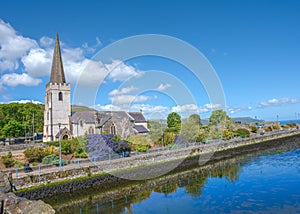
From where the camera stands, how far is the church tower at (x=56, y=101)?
136ft

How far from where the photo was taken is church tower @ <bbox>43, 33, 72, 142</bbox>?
1638 inches

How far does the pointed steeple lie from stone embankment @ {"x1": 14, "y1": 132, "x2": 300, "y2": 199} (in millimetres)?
26699

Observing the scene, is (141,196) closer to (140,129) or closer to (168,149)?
(168,149)

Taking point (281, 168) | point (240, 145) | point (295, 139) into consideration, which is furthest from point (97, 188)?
point (295, 139)

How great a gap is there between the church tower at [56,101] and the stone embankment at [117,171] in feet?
72.4

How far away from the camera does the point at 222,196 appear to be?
1596 centimetres

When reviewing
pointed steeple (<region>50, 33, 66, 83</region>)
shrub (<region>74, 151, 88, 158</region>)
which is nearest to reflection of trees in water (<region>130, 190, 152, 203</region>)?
shrub (<region>74, 151, 88, 158</region>)

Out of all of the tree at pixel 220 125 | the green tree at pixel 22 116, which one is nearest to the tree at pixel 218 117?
the tree at pixel 220 125

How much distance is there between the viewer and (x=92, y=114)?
46688 millimetres

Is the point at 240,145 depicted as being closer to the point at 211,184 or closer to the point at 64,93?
the point at 211,184

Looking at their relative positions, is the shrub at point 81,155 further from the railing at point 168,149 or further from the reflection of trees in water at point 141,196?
the reflection of trees in water at point 141,196

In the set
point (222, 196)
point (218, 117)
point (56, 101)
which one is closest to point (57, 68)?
point (56, 101)

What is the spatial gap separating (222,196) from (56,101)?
35176 millimetres

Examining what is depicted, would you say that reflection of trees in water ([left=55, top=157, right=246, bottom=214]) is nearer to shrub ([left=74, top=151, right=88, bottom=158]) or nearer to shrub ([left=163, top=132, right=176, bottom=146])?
shrub ([left=163, top=132, right=176, bottom=146])
